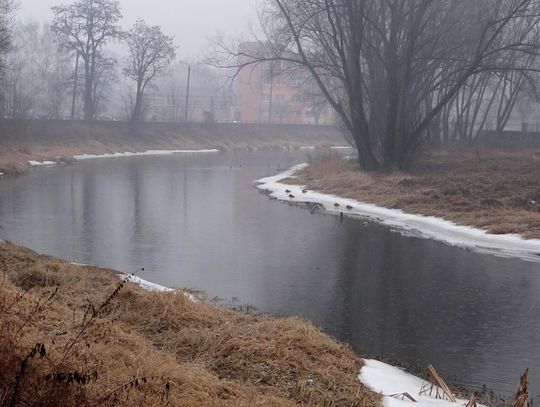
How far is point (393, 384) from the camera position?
769 cm

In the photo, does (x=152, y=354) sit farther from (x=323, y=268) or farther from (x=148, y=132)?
(x=148, y=132)

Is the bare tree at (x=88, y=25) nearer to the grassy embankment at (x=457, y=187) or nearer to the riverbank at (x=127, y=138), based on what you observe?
the riverbank at (x=127, y=138)

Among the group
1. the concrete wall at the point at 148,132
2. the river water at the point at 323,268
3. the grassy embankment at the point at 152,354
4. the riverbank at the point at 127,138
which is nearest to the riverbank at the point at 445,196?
the river water at the point at 323,268

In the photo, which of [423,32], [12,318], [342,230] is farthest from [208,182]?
[12,318]

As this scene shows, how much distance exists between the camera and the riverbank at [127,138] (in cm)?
4666

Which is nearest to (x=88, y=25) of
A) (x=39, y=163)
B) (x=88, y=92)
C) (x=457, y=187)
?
(x=88, y=92)

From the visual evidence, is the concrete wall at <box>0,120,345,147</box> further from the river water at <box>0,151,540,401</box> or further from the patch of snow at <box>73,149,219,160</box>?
the river water at <box>0,151,540,401</box>

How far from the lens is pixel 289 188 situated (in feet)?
102

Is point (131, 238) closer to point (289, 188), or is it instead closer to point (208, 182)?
point (289, 188)

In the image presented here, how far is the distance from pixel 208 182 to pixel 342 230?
15.0 meters

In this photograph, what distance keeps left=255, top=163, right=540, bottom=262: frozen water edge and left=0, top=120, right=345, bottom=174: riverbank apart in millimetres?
17379

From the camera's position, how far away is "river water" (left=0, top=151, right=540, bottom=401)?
31.8 feet

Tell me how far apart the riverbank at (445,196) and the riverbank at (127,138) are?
15.5 metres

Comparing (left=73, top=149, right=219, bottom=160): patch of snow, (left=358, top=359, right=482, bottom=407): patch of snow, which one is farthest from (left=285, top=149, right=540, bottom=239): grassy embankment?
(left=73, top=149, right=219, bottom=160): patch of snow
